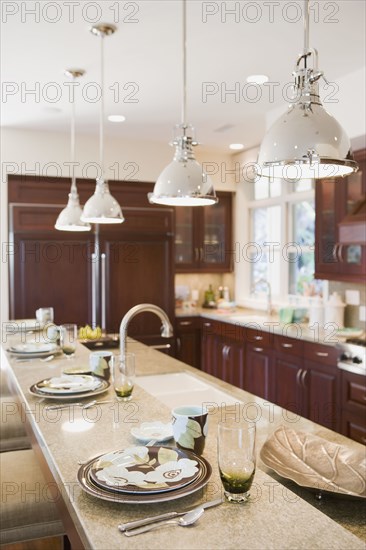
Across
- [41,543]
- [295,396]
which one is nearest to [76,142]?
[295,396]

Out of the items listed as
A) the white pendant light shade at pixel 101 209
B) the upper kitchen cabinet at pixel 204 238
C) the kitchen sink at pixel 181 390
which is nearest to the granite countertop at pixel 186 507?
the kitchen sink at pixel 181 390

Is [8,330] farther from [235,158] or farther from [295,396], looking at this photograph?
[235,158]

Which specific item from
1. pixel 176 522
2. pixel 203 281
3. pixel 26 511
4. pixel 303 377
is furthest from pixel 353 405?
pixel 203 281

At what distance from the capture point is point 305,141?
121 centimetres

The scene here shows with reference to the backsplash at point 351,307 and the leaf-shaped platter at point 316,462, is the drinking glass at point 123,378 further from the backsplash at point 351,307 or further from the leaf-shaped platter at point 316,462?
the backsplash at point 351,307

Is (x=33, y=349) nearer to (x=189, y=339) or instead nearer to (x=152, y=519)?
(x=152, y=519)

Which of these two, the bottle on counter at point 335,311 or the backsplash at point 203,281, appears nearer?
the bottle on counter at point 335,311

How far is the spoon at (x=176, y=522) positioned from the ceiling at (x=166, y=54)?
7.47ft

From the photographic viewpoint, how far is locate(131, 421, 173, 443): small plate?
4.77 ft

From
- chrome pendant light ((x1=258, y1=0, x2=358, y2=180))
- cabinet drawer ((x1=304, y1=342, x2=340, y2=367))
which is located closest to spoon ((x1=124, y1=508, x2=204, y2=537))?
chrome pendant light ((x1=258, y1=0, x2=358, y2=180))

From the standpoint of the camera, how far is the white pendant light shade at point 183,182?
1.70m

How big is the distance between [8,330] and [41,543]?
1.65m

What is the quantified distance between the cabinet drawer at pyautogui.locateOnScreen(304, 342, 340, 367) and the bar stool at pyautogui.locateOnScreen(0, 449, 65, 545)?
2343 mm

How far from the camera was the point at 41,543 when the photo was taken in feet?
7.81
